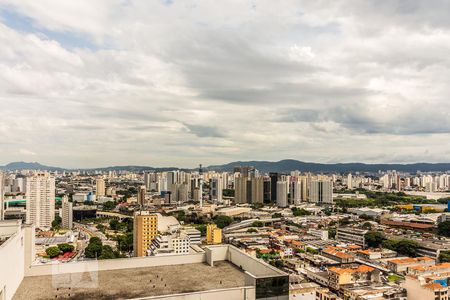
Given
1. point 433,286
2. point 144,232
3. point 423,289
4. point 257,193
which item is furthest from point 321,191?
point 433,286

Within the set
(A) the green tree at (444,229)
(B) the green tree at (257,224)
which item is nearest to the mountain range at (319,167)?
(B) the green tree at (257,224)

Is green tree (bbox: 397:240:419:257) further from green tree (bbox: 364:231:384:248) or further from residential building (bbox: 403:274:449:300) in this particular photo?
residential building (bbox: 403:274:449:300)

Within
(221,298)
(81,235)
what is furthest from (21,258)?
(81,235)

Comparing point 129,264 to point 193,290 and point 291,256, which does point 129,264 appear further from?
point 291,256

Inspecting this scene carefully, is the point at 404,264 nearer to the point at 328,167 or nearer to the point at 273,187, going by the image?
the point at 273,187

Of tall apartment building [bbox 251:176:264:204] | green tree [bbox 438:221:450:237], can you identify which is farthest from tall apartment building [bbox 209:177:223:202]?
green tree [bbox 438:221:450:237]
